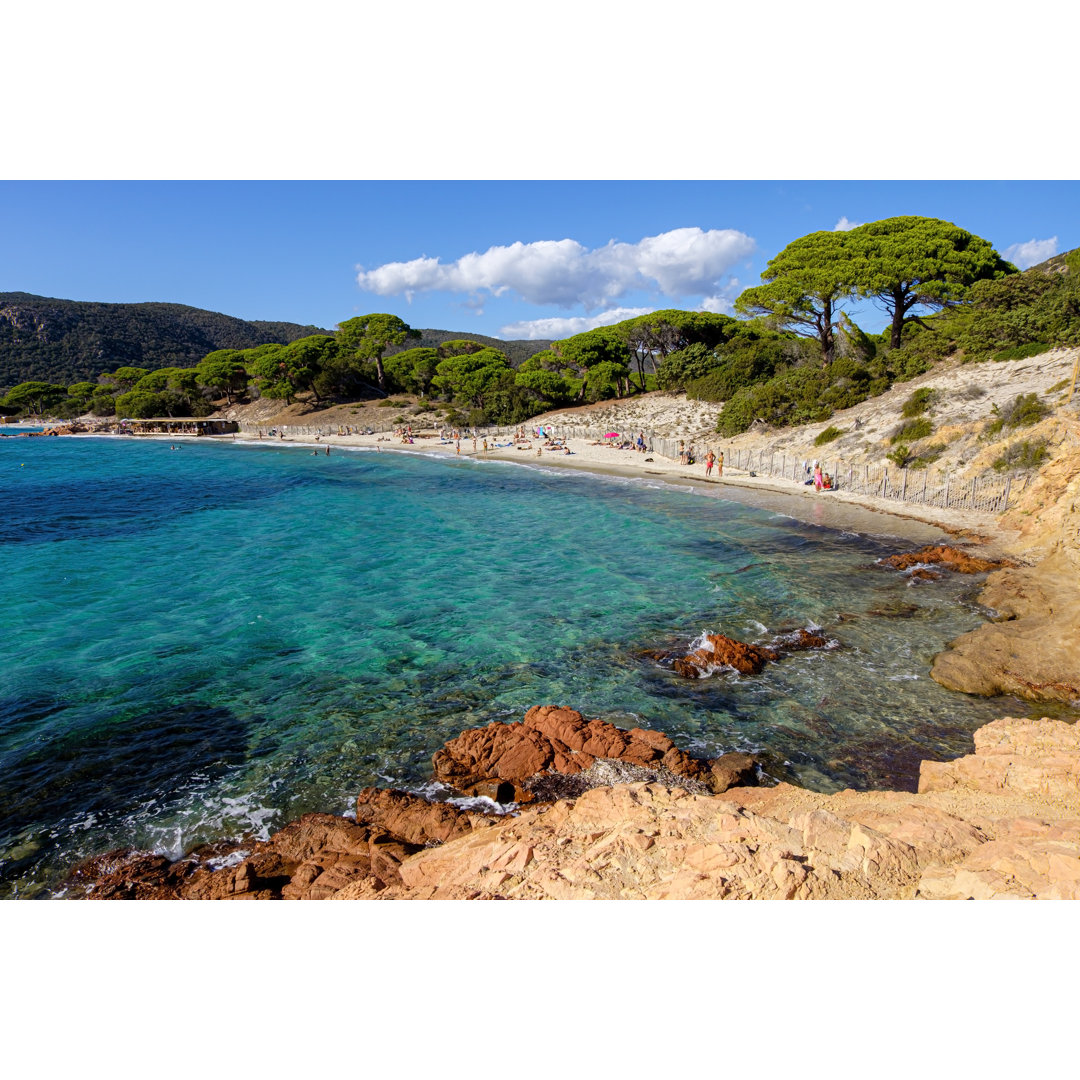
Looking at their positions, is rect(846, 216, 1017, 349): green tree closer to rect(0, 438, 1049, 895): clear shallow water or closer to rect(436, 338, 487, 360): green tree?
rect(0, 438, 1049, 895): clear shallow water

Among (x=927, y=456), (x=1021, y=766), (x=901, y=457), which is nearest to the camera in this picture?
(x=1021, y=766)

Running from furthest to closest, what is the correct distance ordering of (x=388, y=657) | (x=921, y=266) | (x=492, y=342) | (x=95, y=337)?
(x=492, y=342) → (x=95, y=337) → (x=921, y=266) → (x=388, y=657)

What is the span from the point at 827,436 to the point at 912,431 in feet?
15.9

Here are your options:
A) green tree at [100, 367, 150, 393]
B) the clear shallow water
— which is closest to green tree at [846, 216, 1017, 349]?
the clear shallow water

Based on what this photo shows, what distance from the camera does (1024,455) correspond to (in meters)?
23.6

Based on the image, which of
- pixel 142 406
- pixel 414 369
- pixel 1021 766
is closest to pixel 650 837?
pixel 1021 766

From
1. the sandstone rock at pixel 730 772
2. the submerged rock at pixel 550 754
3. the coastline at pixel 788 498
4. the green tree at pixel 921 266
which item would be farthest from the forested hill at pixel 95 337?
the sandstone rock at pixel 730 772

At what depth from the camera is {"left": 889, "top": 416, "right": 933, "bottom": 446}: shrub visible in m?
29.0

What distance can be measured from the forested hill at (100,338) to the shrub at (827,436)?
89683 mm

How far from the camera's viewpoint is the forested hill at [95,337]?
116875 mm

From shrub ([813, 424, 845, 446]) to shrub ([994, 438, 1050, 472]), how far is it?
9622 millimetres

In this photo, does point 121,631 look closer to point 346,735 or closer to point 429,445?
point 346,735

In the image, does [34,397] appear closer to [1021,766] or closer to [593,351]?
[593,351]

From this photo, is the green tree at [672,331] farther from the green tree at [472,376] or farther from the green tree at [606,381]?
the green tree at [472,376]
